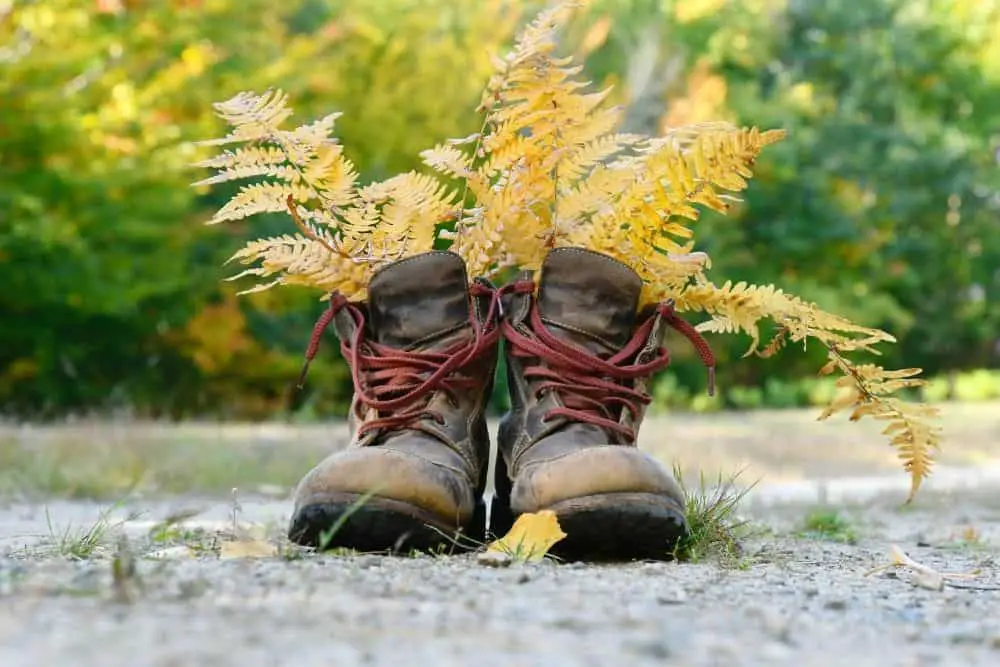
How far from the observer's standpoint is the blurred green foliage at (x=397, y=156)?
920cm

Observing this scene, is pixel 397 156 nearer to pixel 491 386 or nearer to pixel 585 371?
pixel 491 386

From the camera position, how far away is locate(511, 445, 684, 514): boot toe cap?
6.53ft

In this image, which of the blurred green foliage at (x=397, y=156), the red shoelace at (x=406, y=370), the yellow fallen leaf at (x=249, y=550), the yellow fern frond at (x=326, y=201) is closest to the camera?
the yellow fallen leaf at (x=249, y=550)

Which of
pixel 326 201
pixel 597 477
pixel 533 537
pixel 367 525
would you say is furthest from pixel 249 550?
pixel 326 201

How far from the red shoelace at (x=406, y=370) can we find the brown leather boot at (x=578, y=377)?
0.08 m

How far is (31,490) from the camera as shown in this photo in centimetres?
393

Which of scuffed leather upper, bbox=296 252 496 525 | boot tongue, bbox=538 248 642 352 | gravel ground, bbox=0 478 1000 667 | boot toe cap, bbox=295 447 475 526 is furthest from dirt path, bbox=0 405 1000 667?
boot tongue, bbox=538 248 642 352

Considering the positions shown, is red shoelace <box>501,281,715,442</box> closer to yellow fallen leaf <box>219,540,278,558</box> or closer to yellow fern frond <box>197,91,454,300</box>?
yellow fern frond <box>197,91,454,300</box>

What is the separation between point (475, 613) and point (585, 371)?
92 cm

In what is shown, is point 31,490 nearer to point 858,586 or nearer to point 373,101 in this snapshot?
point 858,586

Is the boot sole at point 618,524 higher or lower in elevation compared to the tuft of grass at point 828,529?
higher

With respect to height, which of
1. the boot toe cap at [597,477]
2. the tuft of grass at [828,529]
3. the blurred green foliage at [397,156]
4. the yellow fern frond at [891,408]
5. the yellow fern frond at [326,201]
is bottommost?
the tuft of grass at [828,529]

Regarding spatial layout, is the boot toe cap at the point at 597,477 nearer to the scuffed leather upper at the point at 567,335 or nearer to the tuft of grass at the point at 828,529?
the scuffed leather upper at the point at 567,335

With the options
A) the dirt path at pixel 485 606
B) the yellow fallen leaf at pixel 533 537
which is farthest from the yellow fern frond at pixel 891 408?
the yellow fallen leaf at pixel 533 537
